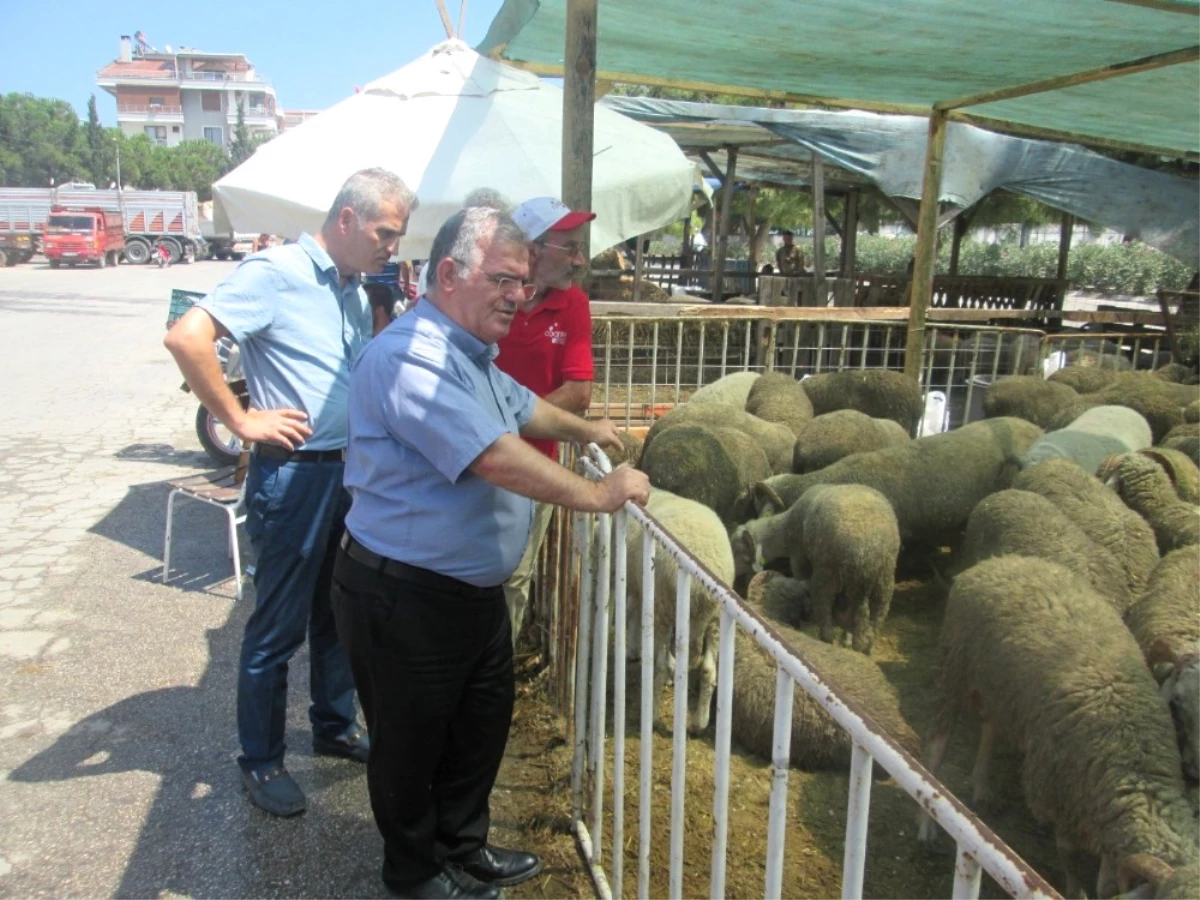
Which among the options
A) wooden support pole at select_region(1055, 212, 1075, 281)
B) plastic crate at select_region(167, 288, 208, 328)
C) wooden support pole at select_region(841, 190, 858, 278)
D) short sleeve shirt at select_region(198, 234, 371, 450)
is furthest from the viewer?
wooden support pole at select_region(841, 190, 858, 278)

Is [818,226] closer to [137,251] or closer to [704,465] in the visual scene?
[704,465]

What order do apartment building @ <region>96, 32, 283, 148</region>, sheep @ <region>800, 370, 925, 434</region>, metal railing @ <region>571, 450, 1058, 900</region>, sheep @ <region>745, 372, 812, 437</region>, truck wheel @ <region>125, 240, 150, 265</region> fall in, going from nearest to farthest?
metal railing @ <region>571, 450, 1058, 900</region> < sheep @ <region>745, 372, 812, 437</region> < sheep @ <region>800, 370, 925, 434</region> < truck wheel @ <region>125, 240, 150, 265</region> < apartment building @ <region>96, 32, 283, 148</region>

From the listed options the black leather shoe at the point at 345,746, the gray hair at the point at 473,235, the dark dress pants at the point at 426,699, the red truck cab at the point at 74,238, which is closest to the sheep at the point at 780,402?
the black leather shoe at the point at 345,746

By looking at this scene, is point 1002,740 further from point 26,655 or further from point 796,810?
point 26,655

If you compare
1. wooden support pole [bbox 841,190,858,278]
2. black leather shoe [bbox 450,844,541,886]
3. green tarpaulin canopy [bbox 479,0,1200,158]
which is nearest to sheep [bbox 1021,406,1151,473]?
Result: green tarpaulin canopy [bbox 479,0,1200,158]

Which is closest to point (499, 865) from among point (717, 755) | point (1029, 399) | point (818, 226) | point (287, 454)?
point (717, 755)

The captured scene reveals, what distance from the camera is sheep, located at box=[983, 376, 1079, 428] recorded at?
7461 millimetres

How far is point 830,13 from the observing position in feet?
15.7

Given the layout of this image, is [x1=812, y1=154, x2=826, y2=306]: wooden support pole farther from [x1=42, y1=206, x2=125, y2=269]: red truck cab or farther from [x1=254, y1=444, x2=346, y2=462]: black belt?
[x1=42, y1=206, x2=125, y2=269]: red truck cab

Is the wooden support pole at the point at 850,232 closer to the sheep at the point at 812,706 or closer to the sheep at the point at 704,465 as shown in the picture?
the sheep at the point at 704,465

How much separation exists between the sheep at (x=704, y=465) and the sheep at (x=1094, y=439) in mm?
1875

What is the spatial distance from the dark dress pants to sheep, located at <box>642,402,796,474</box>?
3673mm

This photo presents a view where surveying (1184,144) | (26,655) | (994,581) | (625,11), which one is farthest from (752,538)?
(1184,144)

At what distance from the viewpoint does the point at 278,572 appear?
305 cm
